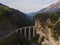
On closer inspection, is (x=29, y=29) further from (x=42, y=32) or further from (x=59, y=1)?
(x=59, y=1)

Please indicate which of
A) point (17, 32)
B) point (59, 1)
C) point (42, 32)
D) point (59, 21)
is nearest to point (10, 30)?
point (17, 32)

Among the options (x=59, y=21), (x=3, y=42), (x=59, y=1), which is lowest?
→ (x=3, y=42)

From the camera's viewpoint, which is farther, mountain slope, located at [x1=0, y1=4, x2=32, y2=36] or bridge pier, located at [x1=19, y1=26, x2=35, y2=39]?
bridge pier, located at [x1=19, y1=26, x2=35, y2=39]

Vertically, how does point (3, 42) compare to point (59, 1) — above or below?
below

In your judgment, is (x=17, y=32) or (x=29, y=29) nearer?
(x=17, y=32)

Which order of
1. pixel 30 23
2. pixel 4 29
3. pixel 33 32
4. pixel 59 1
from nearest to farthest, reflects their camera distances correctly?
pixel 4 29, pixel 33 32, pixel 30 23, pixel 59 1

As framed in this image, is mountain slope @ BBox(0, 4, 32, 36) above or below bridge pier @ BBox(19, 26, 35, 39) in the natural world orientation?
above

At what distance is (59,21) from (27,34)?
1895cm

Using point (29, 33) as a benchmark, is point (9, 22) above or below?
above

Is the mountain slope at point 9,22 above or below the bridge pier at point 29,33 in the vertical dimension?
above

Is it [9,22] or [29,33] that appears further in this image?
[9,22]

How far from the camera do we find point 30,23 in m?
83.4

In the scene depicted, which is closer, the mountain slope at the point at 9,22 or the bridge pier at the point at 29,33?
the mountain slope at the point at 9,22

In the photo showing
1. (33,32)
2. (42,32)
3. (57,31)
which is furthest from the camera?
(33,32)
